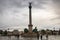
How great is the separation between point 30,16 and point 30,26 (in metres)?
4.81

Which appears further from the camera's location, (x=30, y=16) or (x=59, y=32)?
(x=59, y=32)

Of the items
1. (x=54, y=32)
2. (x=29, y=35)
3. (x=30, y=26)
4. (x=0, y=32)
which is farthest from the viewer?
(x=54, y=32)

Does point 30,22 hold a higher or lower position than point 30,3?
lower

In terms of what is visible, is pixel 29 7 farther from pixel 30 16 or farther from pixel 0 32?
pixel 0 32

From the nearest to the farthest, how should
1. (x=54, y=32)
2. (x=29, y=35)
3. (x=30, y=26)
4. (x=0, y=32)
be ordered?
(x=30, y=26) < (x=29, y=35) < (x=0, y=32) < (x=54, y=32)

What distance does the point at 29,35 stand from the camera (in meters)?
84.5

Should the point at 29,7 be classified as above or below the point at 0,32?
above

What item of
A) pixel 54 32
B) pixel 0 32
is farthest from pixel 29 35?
pixel 54 32

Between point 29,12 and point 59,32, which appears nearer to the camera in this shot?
point 29,12

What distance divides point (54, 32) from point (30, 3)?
106370 millimetres

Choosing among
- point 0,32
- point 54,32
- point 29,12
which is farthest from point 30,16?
point 54,32

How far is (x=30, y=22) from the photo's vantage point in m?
74.0

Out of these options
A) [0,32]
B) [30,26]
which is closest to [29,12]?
[30,26]

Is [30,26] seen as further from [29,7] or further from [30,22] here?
[29,7]
